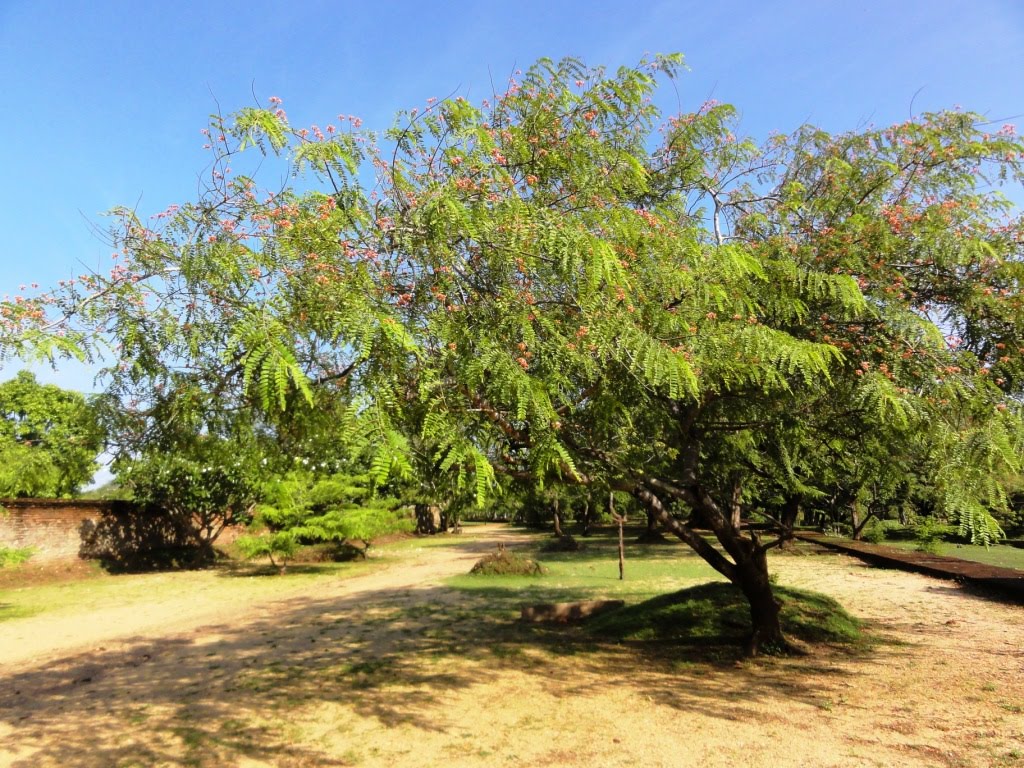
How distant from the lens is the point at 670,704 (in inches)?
273

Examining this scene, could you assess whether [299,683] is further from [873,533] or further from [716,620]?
[873,533]

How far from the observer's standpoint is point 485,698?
752 centimetres

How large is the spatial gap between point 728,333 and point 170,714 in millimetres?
7159

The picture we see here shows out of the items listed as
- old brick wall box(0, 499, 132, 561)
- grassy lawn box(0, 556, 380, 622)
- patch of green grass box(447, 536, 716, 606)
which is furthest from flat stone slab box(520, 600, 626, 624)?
old brick wall box(0, 499, 132, 561)

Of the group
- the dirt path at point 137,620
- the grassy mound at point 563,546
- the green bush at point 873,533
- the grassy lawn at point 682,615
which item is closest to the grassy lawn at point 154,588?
the dirt path at point 137,620

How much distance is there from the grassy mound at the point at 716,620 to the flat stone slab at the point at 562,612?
0.55 meters

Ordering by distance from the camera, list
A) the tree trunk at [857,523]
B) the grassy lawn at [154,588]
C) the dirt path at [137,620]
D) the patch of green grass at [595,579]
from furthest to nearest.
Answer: the tree trunk at [857,523] < the patch of green grass at [595,579] < the grassy lawn at [154,588] < the dirt path at [137,620]

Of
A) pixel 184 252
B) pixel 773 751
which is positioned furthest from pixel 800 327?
pixel 184 252

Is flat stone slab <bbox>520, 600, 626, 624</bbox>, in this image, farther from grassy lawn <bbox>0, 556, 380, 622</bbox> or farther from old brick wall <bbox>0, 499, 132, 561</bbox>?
old brick wall <bbox>0, 499, 132, 561</bbox>

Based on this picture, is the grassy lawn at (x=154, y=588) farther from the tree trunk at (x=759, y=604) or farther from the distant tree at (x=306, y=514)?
the tree trunk at (x=759, y=604)

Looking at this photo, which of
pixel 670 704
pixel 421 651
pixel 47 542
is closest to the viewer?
pixel 670 704

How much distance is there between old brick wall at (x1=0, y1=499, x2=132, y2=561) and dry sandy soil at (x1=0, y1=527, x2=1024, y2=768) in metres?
7.76

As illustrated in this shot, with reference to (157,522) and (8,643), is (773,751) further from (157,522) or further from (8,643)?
(157,522)

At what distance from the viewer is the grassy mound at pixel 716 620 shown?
992 centimetres
